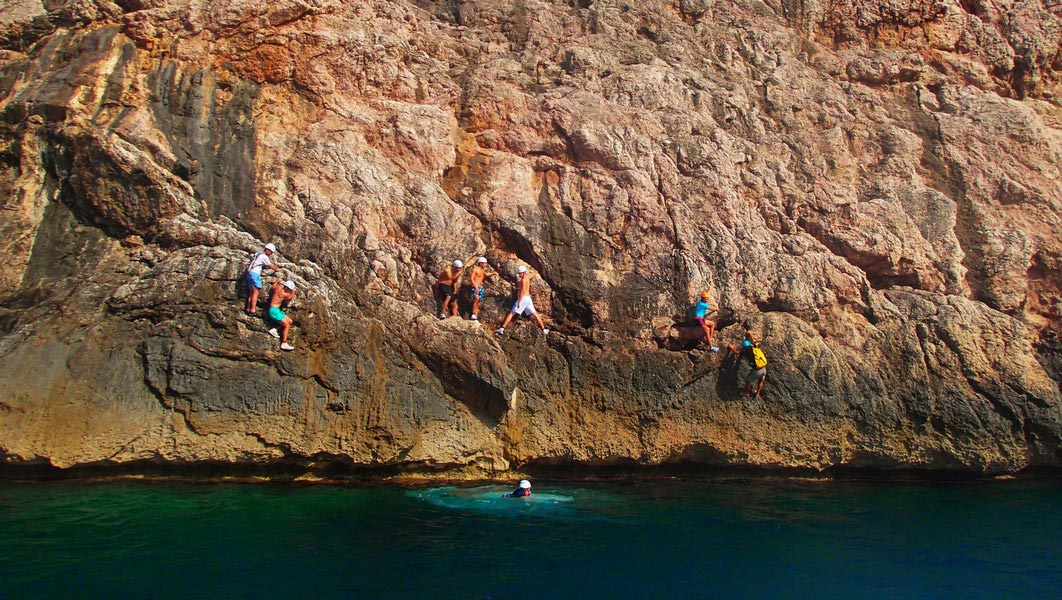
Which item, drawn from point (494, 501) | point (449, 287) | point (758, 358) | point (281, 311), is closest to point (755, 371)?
point (758, 358)

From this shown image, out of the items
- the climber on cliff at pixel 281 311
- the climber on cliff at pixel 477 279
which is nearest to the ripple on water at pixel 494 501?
the climber on cliff at pixel 477 279

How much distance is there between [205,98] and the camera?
14352 millimetres

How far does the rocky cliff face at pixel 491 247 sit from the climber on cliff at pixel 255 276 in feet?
1.30

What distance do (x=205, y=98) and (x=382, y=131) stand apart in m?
3.50

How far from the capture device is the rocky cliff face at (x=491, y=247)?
1183 cm

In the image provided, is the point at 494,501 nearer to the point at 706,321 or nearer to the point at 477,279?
the point at 477,279

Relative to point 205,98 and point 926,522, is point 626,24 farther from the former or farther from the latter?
point 926,522

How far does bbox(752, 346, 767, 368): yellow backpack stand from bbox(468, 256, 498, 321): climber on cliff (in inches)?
201

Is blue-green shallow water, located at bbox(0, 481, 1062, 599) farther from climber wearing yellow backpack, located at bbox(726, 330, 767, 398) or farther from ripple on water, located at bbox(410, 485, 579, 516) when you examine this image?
climber wearing yellow backpack, located at bbox(726, 330, 767, 398)

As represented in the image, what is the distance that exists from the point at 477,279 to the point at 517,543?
514cm

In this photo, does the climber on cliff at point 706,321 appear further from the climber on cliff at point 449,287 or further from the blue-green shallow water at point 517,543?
the climber on cliff at point 449,287

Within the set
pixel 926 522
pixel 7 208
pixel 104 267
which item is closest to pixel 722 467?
pixel 926 522

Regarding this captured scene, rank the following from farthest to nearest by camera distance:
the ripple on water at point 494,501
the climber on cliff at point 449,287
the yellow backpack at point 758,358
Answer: the climber on cliff at point 449,287
the yellow backpack at point 758,358
the ripple on water at point 494,501

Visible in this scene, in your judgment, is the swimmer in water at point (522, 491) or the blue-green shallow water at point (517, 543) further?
the swimmer in water at point (522, 491)
